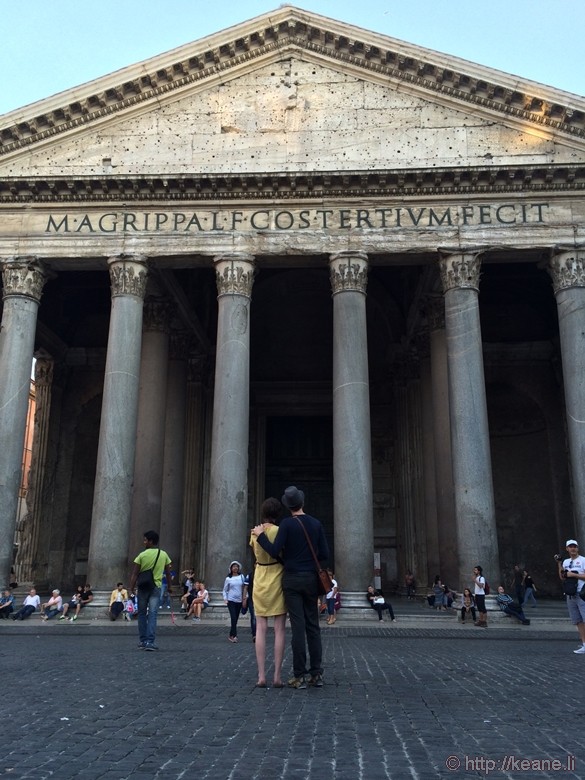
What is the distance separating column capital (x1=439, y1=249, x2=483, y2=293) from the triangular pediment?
2579 mm

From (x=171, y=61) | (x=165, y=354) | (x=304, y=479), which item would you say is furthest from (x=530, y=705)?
(x=304, y=479)

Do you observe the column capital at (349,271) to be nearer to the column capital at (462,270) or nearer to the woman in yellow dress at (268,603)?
the column capital at (462,270)

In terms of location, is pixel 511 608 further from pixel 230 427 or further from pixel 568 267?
pixel 568 267

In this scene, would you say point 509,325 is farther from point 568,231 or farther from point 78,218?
point 78,218

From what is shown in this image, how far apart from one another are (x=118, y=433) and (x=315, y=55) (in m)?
11.7

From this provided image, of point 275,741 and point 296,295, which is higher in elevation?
point 296,295

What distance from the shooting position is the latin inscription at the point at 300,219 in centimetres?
1697

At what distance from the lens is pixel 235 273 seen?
1695cm

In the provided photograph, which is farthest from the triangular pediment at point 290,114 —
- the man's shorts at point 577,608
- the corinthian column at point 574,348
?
the man's shorts at point 577,608

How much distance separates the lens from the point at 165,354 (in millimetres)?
19453

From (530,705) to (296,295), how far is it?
871 inches

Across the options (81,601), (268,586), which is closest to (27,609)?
(81,601)

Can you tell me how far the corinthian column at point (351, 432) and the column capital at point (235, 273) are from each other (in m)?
2.14

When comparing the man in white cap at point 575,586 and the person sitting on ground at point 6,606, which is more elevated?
the man in white cap at point 575,586
